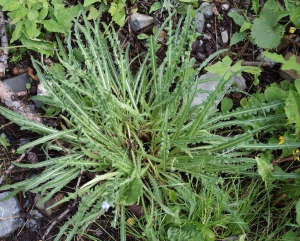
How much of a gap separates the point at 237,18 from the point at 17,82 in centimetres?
132

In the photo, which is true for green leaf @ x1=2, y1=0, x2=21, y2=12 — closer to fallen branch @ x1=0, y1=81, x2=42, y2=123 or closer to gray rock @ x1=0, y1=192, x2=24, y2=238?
fallen branch @ x1=0, y1=81, x2=42, y2=123

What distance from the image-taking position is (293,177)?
1.95 m

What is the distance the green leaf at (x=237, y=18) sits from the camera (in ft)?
7.56

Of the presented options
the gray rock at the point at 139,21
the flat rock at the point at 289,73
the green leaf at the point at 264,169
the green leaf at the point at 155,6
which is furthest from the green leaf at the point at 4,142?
the flat rock at the point at 289,73

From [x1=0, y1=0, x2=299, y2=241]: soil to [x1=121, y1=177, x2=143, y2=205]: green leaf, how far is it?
23cm

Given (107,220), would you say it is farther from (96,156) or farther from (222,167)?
(222,167)

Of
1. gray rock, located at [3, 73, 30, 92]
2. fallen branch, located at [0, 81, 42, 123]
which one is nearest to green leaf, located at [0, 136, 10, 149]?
fallen branch, located at [0, 81, 42, 123]

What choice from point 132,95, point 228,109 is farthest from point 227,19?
point 132,95

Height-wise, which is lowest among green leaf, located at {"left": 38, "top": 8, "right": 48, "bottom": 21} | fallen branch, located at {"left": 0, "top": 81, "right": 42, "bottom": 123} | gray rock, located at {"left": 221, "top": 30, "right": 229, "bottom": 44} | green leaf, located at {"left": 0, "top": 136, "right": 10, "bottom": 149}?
green leaf, located at {"left": 0, "top": 136, "right": 10, "bottom": 149}

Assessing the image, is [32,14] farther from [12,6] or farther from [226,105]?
[226,105]

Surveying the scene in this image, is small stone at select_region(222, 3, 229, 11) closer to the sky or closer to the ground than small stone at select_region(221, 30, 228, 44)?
closer to the sky

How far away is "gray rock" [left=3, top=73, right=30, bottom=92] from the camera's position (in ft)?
7.11

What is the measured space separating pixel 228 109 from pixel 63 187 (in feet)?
3.18

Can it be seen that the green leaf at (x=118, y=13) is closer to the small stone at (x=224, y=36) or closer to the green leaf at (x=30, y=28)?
the green leaf at (x=30, y=28)
